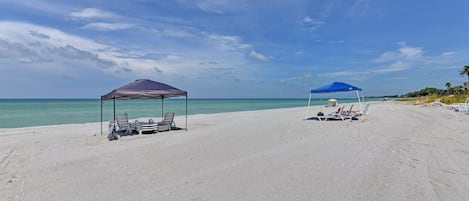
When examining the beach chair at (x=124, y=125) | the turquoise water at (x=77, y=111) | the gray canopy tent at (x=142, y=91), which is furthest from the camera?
the turquoise water at (x=77, y=111)

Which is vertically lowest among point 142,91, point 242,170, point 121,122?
point 242,170

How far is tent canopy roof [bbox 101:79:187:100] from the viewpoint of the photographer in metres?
9.44

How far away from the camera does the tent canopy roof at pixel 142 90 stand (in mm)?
9438

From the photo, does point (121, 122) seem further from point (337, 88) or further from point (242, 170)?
point (337, 88)

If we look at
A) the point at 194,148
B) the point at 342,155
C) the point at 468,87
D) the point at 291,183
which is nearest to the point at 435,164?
the point at 342,155

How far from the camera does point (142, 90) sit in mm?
9781

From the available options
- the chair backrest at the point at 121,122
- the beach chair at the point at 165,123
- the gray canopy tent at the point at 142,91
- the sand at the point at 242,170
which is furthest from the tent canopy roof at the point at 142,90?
the sand at the point at 242,170

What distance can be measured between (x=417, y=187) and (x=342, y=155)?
2122 millimetres

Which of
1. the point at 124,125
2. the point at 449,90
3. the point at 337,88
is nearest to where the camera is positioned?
the point at 124,125

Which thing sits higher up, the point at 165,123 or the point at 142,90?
the point at 142,90

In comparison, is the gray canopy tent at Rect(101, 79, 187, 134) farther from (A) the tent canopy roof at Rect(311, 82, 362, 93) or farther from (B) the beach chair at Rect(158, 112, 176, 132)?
(A) the tent canopy roof at Rect(311, 82, 362, 93)

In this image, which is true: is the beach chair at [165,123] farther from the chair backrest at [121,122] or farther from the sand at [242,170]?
the sand at [242,170]

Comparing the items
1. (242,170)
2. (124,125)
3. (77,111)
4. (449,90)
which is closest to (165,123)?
(124,125)

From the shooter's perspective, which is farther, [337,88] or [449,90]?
[449,90]
